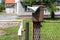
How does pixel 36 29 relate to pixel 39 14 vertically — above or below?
below

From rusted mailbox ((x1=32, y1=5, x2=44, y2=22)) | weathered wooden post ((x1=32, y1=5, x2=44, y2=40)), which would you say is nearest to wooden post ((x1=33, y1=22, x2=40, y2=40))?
weathered wooden post ((x1=32, y1=5, x2=44, y2=40))

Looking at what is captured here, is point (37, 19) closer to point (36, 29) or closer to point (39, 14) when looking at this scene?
point (39, 14)

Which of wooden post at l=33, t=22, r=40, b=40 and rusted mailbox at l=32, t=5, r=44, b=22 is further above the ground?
rusted mailbox at l=32, t=5, r=44, b=22

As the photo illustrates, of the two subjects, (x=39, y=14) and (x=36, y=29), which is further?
(x=36, y=29)

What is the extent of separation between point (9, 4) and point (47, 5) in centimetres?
2738

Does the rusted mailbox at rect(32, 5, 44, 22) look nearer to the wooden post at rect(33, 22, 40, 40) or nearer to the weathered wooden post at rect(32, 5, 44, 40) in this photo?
the weathered wooden post at rect(32, 5, 44, 40)

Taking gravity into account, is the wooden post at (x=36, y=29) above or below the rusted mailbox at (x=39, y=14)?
below

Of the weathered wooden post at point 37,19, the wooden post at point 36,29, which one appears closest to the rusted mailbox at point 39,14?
the weathered wooden post at point 37,19

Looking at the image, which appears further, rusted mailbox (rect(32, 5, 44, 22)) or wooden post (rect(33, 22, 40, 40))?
wooden post (rect(33, 22, 40, 40))

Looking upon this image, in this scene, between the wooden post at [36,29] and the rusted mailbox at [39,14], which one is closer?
the rusted mailbox at [39,14]

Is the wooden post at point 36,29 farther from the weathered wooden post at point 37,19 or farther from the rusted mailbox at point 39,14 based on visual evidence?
the rusted mailbox at point 39,14

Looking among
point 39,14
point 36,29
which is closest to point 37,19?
point 39,14

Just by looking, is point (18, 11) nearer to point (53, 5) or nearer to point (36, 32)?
point (53, 5)

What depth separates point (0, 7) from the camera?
192 feet
